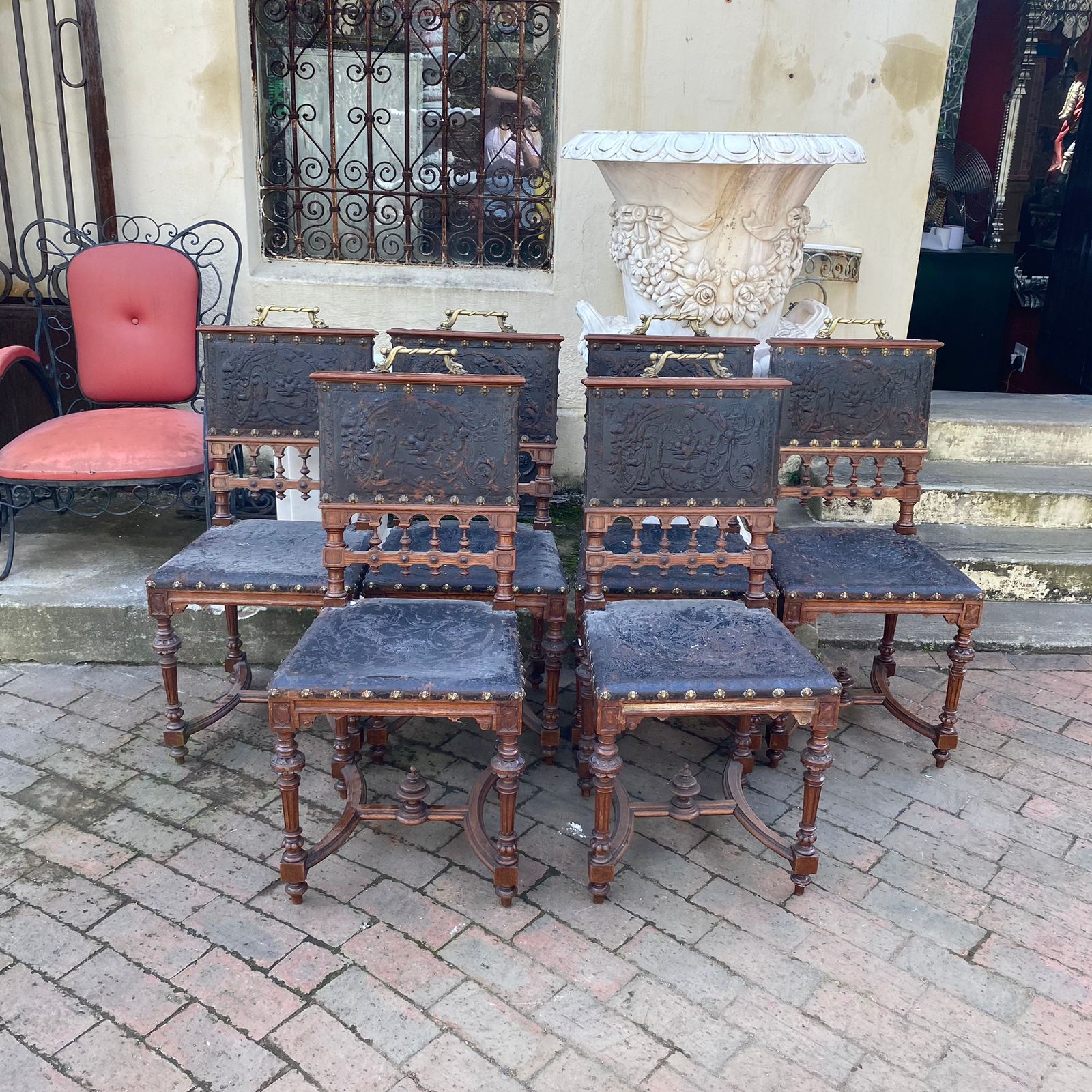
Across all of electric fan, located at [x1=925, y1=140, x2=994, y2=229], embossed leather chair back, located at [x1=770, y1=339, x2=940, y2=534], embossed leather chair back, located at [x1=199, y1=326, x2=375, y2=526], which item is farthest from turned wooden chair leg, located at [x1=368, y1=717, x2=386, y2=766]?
electric fan, located at [x1=925, y1=140, x2=994, y2=229]

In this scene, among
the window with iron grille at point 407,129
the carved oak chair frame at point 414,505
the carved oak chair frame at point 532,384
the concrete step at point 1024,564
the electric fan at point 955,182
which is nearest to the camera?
the carved oak chair frame at point 414,505

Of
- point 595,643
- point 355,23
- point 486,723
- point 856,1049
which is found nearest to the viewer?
point 856,1049

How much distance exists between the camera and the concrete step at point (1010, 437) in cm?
450

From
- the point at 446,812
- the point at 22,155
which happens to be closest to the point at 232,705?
the point at 446,812

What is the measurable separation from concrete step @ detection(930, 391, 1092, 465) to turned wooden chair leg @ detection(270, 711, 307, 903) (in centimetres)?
A: 325

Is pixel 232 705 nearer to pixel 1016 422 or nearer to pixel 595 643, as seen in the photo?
pixel 595 643

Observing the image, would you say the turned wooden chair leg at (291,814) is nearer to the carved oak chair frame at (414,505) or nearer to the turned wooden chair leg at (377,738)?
the carved oak chair frame at (414,505)

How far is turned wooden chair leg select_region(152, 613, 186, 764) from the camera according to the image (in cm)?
286

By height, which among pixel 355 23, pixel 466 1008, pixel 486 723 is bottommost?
pixel 466 1008

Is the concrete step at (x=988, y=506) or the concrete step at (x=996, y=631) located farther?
the concrete step at (x=988, y=506)

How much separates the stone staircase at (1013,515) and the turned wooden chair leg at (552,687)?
124 centimetres

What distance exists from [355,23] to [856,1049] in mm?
4142

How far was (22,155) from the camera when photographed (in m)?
4.32

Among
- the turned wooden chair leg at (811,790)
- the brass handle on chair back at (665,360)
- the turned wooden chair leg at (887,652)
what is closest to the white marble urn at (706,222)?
the brass handle on chair back at (665,360)
